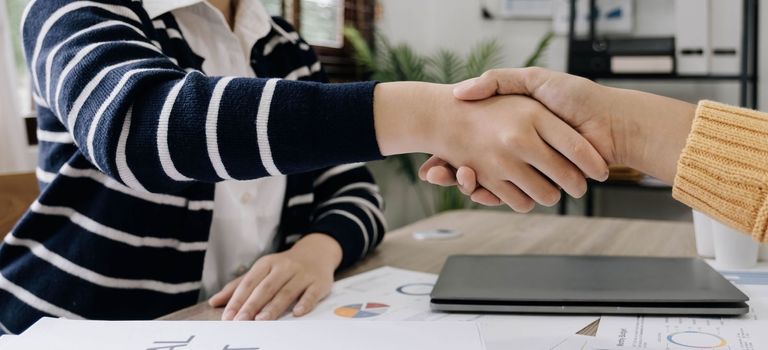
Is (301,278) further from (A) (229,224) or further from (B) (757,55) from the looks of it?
(B) (757,55)

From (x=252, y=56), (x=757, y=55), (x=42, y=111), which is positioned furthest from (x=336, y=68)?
(x=42, y=111)

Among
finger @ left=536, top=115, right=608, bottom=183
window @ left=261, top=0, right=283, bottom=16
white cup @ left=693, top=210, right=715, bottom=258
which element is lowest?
white cup @ left=693, top=210, right=715, bottom=258

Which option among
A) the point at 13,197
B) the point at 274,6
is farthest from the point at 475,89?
the point at 274,6

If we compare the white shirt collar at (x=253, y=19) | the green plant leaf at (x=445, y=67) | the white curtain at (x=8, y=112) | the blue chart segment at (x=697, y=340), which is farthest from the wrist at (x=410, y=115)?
the green plant leaf at (x=445, y=67)

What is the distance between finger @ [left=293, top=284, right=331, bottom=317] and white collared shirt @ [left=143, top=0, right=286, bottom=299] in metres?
0.22

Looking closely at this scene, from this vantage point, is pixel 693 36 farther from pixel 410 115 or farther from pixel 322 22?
pixel 410 115

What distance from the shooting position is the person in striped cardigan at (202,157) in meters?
0.64

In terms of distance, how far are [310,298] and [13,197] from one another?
57 cm

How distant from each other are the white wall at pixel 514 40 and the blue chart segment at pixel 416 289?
2.36 m

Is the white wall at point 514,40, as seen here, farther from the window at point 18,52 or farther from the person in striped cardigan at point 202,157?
the person in striped cardigan at point 202,157

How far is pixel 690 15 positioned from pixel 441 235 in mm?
1850

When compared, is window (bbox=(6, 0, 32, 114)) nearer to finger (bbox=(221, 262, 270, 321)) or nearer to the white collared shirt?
the white collared shirt

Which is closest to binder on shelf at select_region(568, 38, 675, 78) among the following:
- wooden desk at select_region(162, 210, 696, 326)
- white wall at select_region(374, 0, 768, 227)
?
white wall at select_region(374, 0, 768, 227)

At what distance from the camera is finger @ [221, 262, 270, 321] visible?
72 cm
